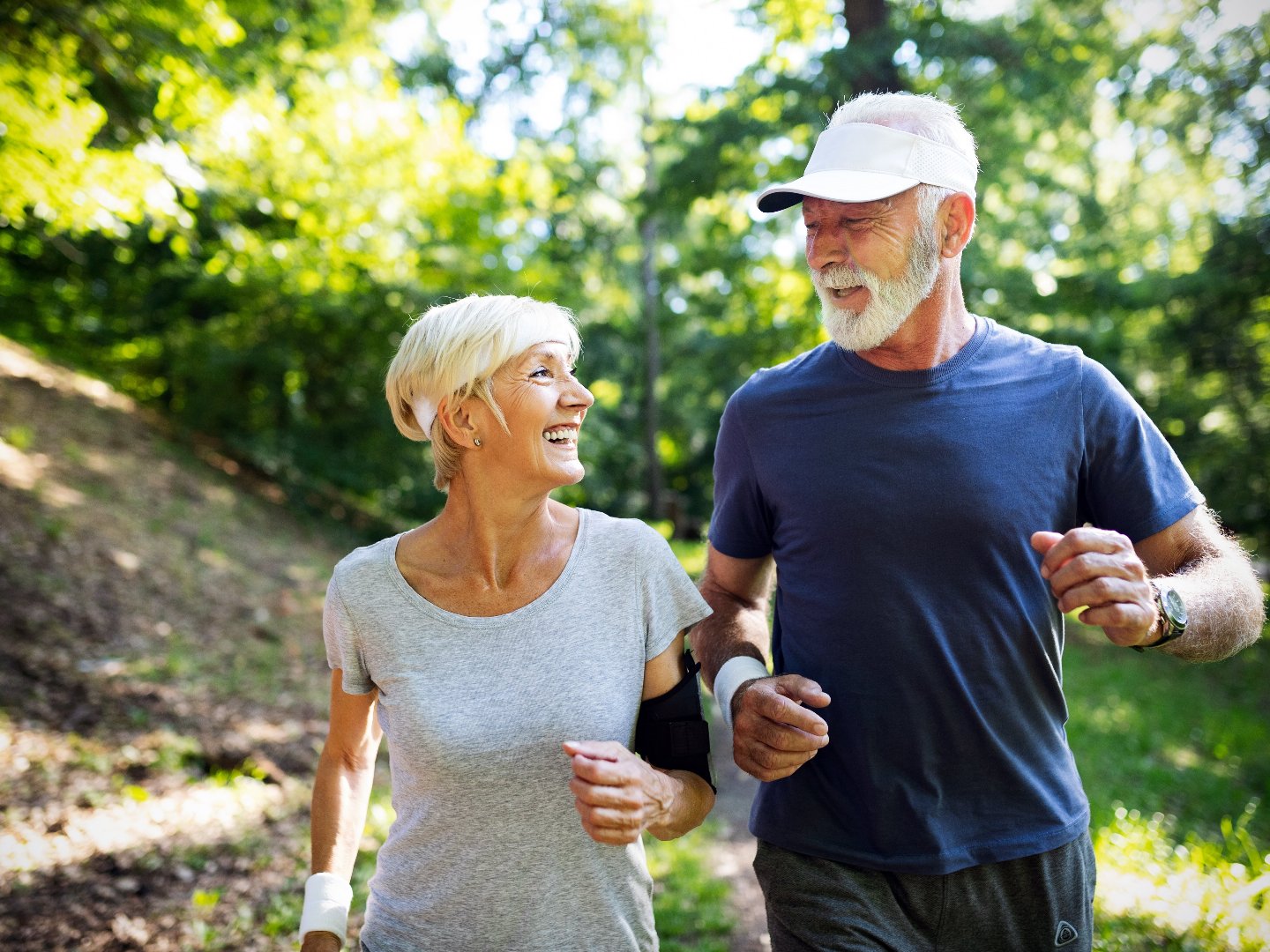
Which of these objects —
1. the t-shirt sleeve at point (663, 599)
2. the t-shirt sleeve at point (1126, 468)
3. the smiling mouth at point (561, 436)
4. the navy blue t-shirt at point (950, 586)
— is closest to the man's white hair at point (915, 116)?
the navy blue t-shirt at point (950, 586)

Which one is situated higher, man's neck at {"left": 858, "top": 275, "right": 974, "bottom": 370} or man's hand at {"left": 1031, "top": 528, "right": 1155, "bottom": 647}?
man's neck at {"left": 858, "top": 275, "right": 974, "bottom": 370}

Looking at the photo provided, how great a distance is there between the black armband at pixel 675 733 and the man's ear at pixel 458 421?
0.80 metres

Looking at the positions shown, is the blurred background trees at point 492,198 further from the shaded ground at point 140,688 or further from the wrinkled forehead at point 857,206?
the wrinkled forehead at point 857,206

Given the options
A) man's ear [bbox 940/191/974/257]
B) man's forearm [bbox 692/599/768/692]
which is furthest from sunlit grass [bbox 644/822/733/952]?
man's ear [bbox 940/191/974/257]

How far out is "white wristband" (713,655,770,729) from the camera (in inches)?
97.8

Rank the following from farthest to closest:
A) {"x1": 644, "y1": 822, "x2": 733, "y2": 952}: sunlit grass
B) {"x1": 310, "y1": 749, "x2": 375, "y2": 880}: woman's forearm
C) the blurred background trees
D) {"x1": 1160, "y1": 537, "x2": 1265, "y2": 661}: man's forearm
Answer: the blurred background trees, {"x1": 644, "y1": 822, "x2": 733, "y2": 952}: sunlit grass, {"x1": 310, "y1": 749, "x2": 375, "y2": 880}: woman's forearm, {"x1": 1160, "y1": 537, "x2": 1265, "y2": 661}: man's forearm

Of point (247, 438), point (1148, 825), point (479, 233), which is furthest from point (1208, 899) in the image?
point (247, 438)

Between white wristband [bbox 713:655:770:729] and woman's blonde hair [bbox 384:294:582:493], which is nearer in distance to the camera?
woman's blonde hair [bbox 384:294:582:493]

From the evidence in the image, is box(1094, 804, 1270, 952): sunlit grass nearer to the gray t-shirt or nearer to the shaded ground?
the gray t-shirt

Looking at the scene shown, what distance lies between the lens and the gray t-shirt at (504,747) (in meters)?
2.20

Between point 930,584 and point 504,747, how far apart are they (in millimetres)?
1100

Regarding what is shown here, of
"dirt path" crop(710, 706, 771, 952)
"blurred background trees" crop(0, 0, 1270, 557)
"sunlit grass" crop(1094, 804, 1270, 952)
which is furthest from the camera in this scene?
"blurred background trees" crop(0, 0, 1270, 557)

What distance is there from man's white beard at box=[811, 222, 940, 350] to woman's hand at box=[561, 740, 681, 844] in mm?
1237

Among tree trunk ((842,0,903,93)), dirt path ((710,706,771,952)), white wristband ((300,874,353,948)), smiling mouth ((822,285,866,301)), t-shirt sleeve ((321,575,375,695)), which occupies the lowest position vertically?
dirt path ((710,706,771,952))
